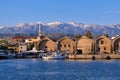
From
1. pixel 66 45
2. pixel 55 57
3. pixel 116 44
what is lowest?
pixel 55 57

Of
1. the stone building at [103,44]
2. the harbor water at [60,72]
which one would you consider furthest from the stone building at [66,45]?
the harbor water at [60,72]

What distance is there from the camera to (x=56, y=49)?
147 m

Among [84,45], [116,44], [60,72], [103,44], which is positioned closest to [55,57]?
[84,45]

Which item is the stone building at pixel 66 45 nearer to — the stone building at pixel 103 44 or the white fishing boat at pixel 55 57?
the stone building at pixel 103 44

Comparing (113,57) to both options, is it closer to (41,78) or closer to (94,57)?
(94,57)

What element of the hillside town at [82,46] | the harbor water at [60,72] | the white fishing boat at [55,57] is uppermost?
the hillside town at [82,46]

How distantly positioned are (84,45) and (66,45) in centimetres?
630

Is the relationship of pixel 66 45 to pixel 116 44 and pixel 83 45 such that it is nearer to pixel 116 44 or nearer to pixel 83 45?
pixel 83 45

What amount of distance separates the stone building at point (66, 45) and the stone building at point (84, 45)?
1885mm

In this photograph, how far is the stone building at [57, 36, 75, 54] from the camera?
145 m

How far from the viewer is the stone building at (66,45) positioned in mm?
145325

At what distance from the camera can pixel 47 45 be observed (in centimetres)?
14838

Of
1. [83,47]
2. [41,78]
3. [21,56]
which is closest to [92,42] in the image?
[83,47]

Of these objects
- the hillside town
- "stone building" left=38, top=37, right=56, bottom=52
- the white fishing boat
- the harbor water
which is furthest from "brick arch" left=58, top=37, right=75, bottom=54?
the harbor water
